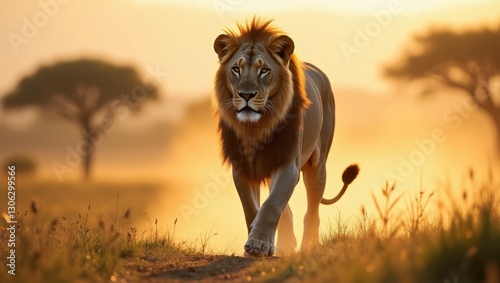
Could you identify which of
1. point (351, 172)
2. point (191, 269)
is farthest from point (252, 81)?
point (351, 172)

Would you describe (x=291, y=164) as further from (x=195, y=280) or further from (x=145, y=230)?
(x=195, y=280)

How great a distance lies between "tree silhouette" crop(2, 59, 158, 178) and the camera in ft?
71.7

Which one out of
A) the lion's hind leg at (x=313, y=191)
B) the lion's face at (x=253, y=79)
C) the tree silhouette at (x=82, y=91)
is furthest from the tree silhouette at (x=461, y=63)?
the lion's face at (x=253, y=79)

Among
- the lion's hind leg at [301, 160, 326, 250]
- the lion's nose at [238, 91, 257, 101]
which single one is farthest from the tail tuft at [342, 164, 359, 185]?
the lion's nose at [238, 91, 257, 101]

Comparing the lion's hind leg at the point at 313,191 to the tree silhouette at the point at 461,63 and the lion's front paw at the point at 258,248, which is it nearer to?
the lion's front paw at the point at 258,248

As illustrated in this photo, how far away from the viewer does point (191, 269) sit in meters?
5.90

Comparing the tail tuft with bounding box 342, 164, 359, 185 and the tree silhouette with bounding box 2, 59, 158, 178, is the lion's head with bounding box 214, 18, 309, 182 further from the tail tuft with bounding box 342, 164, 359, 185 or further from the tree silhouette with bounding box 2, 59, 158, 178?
the tree silhouette with bounding box 2, 59, 158, 178

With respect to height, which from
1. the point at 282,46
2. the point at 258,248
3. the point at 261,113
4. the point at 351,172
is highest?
the point at 282,46

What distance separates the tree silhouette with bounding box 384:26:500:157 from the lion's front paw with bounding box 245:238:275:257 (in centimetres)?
A: 1661

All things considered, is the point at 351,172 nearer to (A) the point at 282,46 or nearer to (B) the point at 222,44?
(A) the point at 282,46

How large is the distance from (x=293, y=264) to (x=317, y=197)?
145 inches

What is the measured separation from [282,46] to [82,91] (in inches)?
598

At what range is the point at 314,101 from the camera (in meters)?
8.45

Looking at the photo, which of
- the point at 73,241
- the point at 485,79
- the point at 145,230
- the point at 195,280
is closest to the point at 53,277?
the point at 195,280
